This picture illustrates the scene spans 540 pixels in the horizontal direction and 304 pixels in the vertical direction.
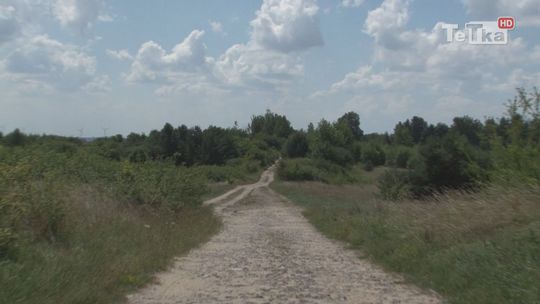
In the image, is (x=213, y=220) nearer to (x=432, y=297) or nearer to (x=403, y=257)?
(x=403, y=257)

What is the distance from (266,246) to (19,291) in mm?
9970

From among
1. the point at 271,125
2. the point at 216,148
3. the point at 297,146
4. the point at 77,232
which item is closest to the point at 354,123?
the point at 271,125

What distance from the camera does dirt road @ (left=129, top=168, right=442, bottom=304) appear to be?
916 cm

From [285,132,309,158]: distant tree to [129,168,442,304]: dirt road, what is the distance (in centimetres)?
10383

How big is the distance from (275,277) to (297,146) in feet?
374

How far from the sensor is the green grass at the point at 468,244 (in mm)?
8828

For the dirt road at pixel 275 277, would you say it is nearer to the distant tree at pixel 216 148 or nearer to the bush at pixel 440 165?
the bush at pixel 440 165

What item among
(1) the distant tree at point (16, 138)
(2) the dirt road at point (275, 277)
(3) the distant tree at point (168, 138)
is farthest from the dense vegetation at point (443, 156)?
(3) the distant tree at point (168, 138)

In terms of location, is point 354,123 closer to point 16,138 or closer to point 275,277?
point 16,138

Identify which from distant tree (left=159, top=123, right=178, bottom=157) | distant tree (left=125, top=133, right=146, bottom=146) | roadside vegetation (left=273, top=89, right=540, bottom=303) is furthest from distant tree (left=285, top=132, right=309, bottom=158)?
roadside vegetation (left=273, top=89, right=540, bottom=303)

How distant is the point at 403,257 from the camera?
1311 cm

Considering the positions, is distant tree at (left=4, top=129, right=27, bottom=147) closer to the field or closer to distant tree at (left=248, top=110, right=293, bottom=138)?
the field

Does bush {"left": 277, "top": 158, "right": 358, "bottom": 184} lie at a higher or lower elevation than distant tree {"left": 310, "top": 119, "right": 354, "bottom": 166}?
lower

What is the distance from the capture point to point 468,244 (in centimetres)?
1161
